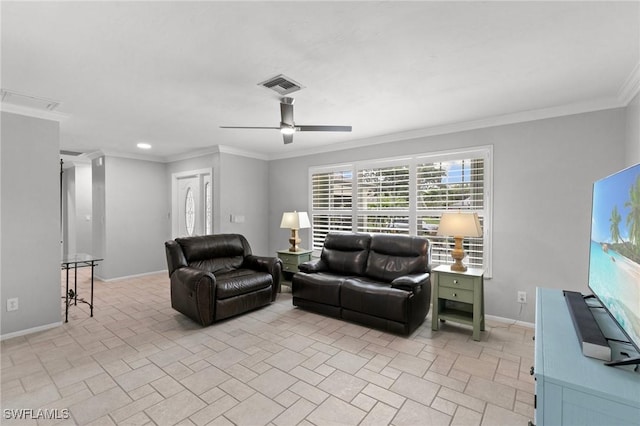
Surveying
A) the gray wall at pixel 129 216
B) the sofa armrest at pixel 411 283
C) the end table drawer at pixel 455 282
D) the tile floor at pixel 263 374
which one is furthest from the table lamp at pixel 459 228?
the gray wall at pixel 129 216

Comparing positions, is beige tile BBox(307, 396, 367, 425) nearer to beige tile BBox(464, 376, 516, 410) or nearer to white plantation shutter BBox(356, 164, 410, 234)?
beige tile BBox(464, 376, 516, 410)

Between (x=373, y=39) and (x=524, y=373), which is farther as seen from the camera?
(x=524, y=373)

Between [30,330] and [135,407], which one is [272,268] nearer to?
[135,407]

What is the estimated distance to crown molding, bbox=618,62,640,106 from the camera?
228 cm

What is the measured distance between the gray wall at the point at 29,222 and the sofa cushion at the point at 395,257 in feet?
12.2

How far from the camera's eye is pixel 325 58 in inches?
81.9

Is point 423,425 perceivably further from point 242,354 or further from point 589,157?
point 589,157

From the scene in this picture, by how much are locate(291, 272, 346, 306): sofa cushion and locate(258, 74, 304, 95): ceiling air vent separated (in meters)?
2.18

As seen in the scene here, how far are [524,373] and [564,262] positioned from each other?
4.60ft

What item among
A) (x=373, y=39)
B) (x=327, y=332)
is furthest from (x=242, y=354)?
(x=373, y=39)

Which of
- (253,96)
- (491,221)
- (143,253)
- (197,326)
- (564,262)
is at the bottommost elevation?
(197,326)

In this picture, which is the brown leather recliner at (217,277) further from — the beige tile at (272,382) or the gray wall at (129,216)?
the gray wall at (129,216)

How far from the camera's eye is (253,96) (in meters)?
2.78

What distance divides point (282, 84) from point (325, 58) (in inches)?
21.6
